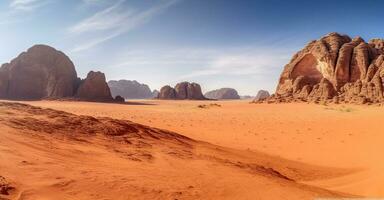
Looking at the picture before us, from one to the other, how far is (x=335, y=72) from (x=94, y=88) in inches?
1718

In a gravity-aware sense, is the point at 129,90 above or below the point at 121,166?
above

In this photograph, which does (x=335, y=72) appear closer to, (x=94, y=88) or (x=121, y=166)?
(x=94, y=88)

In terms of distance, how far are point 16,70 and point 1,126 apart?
61.6 meters

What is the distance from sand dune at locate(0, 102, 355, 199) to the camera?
5551 millimetres

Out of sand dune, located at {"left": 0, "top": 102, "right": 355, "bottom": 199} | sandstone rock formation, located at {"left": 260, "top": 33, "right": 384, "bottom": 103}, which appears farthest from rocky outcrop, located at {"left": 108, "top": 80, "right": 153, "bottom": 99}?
sand dune, located at {"left": 0, "top": 102, "right": 355, "bottom": 199}

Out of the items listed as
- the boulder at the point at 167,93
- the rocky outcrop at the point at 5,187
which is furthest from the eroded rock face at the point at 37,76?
the rocky outcrop at the point at 5,187

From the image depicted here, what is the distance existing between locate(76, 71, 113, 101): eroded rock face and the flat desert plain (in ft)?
166

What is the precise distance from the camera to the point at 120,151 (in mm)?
8789

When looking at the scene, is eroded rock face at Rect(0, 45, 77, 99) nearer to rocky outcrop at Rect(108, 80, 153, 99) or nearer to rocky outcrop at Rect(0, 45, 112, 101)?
rocky outcrop at Rect(0, 45, 112, 101)

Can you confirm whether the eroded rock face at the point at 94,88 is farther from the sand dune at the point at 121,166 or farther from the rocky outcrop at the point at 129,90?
the rocky outcrop at the point at 129,90

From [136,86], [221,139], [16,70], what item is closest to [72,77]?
[16,70]

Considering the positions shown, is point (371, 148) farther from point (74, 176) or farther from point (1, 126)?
point (1, 126)

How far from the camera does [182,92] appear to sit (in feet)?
354

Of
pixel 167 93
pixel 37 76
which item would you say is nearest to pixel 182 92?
pixel 167 93
